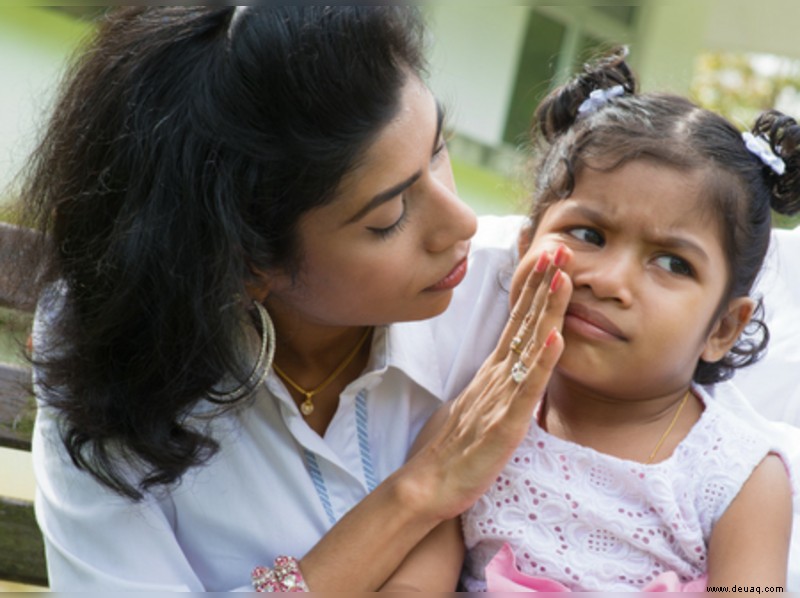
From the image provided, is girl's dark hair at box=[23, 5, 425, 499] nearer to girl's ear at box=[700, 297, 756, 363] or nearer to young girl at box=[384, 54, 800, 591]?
young girl at box=[384, 54, 800, 591]

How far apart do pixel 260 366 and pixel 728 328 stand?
3.10 feet

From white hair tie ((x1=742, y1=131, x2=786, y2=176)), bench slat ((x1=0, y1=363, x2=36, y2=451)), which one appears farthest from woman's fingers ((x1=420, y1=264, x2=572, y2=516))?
bench slat ((x1=0, y1=363, x2=36, y2=451))

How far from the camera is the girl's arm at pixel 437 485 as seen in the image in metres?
2.22

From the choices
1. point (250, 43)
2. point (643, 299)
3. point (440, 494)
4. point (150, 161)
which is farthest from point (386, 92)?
point (440, 494)

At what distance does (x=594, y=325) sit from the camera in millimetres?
2229

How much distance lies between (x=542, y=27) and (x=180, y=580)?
8.04 metres

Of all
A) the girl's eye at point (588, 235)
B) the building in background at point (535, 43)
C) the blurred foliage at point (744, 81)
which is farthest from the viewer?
the blurred foliage at point (744, 81)

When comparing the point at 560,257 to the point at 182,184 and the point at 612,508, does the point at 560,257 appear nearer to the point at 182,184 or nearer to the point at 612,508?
the point at 612,508

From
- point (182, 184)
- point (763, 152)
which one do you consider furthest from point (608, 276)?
point (182, 184)

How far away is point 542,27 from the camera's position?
967 centimetres

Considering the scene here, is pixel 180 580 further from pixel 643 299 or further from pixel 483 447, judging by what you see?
pixel 643 299

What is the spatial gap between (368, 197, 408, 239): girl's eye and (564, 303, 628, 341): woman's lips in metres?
0.37

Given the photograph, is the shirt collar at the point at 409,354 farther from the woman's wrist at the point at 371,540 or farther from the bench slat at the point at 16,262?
the bench slat at the point at 16,262

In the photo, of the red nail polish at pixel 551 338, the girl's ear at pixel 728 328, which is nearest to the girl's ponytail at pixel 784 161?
the girl's ear at pixel 728 328
